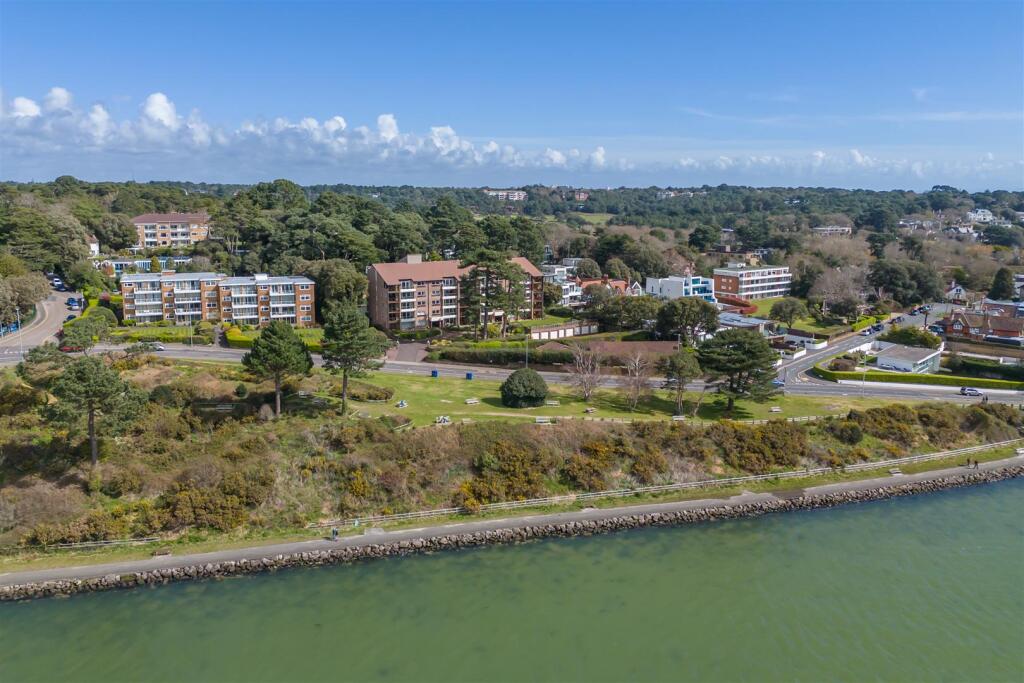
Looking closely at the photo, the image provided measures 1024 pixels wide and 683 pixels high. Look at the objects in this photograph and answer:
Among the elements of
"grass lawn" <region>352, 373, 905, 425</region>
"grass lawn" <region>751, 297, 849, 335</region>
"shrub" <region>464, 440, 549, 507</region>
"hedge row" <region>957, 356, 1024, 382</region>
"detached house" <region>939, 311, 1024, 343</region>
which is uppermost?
"detached house" <region>939, 311, 1024, 343</region>

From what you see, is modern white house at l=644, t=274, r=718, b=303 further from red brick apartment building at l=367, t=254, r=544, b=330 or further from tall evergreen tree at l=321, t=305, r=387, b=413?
tall evergreen tree at l=321, t=305, r=387, b=413

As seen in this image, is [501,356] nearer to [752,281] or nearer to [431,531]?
[431,531]

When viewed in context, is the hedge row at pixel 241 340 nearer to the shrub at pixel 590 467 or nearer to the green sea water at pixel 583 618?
the shrub at pixel 590 467

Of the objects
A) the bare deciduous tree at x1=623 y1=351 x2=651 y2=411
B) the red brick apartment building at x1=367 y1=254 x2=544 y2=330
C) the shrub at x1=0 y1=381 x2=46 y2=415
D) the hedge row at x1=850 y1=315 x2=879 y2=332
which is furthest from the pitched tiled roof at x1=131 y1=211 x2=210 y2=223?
the hedge row at x1=850 y1=315 x2=879 y2=332

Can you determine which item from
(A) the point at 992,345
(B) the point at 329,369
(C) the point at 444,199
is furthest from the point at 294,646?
(C) the point at 444,199

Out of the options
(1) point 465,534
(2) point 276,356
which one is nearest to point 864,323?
(1) point 465,534

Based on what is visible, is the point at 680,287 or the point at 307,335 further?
the point at 680,287
